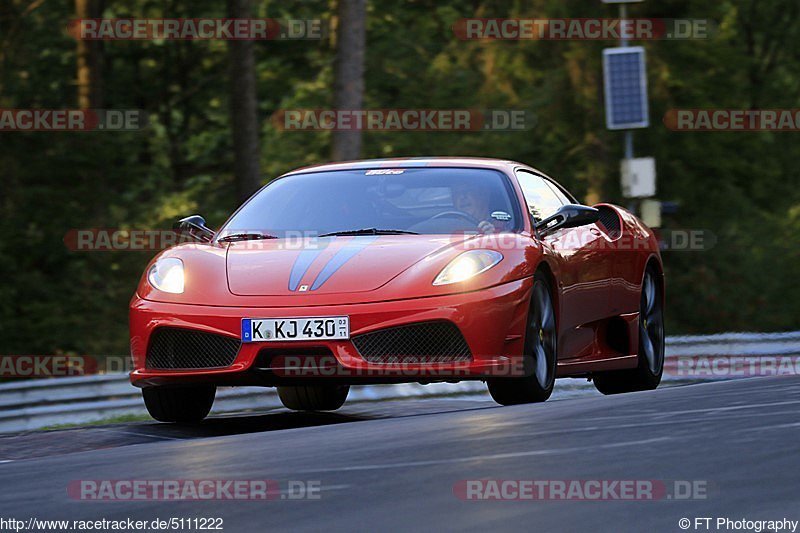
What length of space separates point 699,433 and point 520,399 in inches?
114

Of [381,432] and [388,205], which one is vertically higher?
[388,205]

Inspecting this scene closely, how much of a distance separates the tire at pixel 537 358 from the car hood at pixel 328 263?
0.53 meters

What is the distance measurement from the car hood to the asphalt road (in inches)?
45.7

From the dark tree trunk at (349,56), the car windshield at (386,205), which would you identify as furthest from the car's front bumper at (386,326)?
the dark tree trunk at (349,56)

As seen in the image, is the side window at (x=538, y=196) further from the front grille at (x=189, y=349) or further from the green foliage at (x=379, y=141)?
the green foliage at (x=379, y=141)

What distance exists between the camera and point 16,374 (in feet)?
85.6

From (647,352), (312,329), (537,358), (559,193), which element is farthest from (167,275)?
(647,352)

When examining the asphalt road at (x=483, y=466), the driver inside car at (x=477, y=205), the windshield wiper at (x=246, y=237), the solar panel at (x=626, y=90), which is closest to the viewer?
the asphalt road at (x=483, y=466)

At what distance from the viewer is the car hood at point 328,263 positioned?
7.65 metres

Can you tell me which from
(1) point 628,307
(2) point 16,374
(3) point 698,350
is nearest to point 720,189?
(2) point 16,374

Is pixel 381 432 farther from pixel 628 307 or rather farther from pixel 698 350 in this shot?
pixel 698 350

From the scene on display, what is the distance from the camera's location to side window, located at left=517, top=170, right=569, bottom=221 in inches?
356

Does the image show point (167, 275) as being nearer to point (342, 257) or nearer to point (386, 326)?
point (342, 257)

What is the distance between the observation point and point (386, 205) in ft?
28.6
